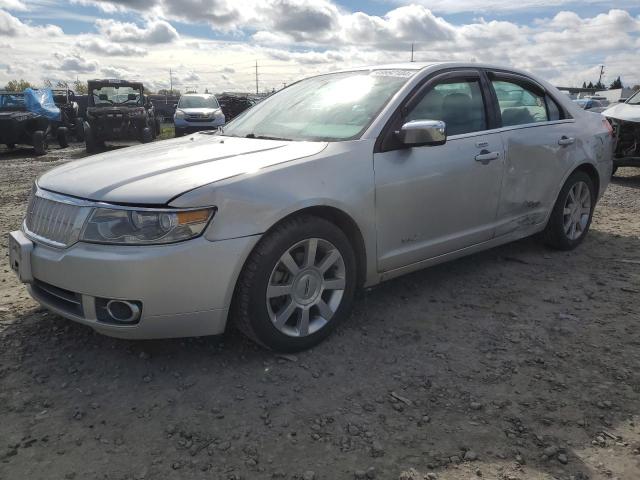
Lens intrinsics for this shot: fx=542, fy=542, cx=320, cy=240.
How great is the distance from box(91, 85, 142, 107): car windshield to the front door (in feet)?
45.7

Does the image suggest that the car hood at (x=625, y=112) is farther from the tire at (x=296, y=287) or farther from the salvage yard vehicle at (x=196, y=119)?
the salvage yard vehicle at (x=196, y=119)

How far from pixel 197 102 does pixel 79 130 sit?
12.9ft

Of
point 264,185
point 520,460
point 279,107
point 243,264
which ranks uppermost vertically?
point 279,107

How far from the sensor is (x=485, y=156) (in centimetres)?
375

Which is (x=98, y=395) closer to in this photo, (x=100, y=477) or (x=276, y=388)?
(x=100, y=477)

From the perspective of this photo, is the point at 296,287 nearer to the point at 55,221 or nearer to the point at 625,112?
the point at 55,221

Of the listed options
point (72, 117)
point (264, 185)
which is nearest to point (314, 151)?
point (264, 185)

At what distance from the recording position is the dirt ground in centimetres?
215

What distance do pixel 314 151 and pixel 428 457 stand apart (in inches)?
65.5

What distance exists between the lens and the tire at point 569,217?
4.64 m

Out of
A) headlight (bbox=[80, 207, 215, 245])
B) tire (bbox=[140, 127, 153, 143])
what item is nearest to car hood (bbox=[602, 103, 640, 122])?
headlight (bbox=[80, 207, 215, 245])

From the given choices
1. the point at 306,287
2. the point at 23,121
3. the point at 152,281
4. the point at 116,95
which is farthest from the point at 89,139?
the point at 152,281

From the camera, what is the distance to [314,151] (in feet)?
9.87

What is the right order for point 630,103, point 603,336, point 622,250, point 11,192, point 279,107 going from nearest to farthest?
1. point 603,336
2. point 279,107
3. point 622,250
4. point 11,192
5. point 630,103
